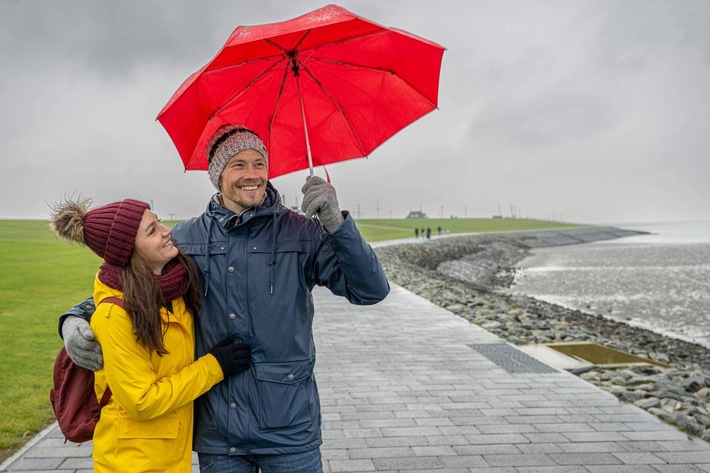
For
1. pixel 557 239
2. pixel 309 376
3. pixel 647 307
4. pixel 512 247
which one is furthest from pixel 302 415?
pixel 557 239

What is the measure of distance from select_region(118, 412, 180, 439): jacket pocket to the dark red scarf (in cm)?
48

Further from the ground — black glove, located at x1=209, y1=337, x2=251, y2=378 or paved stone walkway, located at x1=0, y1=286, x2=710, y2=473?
black glove, located at x1=209, y1=337, x2=251, y2=378

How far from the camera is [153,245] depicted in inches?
94.6

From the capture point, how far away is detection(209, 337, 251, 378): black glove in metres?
2.40

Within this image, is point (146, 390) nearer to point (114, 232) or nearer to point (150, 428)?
point (150, 428)

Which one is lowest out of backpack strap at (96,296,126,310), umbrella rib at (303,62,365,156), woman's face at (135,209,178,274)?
backpack strap at (96,296,126,310)

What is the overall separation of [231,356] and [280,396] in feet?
0.89

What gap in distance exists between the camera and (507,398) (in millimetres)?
6434

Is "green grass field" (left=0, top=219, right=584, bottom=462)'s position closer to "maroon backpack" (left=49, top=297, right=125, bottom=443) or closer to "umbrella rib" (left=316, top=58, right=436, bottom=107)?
"maroon backpack" (left=49, top=297, right=125, bottom=443)

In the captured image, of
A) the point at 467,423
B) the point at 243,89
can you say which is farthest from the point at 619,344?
the point at 243,89

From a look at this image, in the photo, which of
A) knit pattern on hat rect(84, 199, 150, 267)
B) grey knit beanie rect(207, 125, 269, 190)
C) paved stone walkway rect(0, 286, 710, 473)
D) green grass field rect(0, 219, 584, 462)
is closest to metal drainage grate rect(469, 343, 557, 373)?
paved stone walkway rect(0, 286, 710, 473)

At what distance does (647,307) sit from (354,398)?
58.3 feet

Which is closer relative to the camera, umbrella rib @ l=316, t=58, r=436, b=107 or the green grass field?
umbrella rib @ l=316, t=58, r=436, b=107

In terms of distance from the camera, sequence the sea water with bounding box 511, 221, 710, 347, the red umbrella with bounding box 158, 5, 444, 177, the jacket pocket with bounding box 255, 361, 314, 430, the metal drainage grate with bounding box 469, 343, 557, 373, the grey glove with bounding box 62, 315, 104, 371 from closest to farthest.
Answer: the grey glove with bounding box 62, 315, 104, 371 < the jacket pocket with bounding box 255, 361, 314, 430 < the red umbrella with bounding box 158, 5, 444, 177 < the metal drainage grate with bounding box 469, 343, 557, 373 < the sea water with bounding box 511, 221, 710, 347
